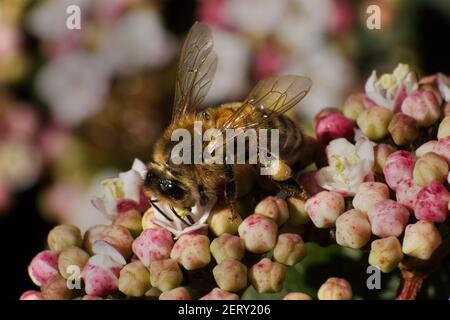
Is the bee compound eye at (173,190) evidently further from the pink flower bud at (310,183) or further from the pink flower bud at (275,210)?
the pink flower bud at (310,183)

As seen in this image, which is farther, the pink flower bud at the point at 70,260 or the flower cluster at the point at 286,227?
the pink flower bud at the point at 70,260

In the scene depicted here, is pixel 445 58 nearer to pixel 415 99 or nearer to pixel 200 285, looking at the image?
pixel 415 99

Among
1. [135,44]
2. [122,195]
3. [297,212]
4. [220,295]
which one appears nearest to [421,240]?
[297,212]

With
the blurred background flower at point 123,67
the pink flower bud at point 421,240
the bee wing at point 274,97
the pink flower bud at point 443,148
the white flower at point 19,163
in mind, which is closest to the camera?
the pink flower bud at point 421,240

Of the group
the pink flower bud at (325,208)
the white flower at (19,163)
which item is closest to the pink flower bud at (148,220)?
the pink flower bud at (325,208)

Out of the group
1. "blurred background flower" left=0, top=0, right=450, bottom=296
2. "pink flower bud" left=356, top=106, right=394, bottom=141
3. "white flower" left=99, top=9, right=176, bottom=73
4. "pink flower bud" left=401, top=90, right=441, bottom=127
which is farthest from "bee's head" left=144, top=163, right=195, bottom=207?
"white flower" left=99, top=9, right=176, bottom=73

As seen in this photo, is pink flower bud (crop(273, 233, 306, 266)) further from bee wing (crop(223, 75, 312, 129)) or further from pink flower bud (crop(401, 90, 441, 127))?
pink flower bud (crop(401, 90, 441, 127))
